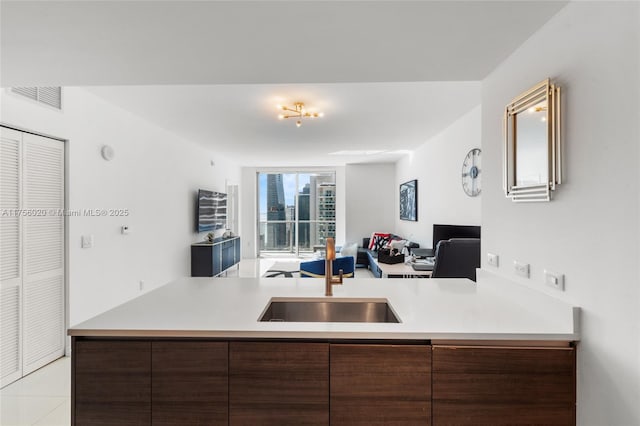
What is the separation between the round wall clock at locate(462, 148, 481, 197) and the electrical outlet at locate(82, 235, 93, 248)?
408 centimetres

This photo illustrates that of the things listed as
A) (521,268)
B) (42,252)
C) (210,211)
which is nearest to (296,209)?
(210,211)

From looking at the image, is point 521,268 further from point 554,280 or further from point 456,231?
point 456,231

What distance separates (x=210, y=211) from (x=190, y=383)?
17.0ft

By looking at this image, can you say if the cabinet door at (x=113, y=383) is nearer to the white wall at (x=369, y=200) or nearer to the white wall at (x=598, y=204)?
the white wall at (x=598, y=204)

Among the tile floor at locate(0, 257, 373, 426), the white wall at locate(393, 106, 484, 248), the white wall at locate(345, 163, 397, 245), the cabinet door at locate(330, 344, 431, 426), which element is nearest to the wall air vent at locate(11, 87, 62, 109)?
the tile floor at locate(0, 257, 373, 426)

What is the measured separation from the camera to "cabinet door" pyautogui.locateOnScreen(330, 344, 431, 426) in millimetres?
1283

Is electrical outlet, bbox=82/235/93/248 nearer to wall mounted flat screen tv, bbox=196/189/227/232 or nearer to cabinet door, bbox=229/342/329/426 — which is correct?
wall mounted flat screen tv, bbox=196/189/227/232

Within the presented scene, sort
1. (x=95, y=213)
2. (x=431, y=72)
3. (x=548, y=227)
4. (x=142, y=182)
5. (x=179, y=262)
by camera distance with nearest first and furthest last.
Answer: (x=548, y=227), (x=431, y=72), (x=95, y=213), (x=142, y=182), (x=179, y=262)

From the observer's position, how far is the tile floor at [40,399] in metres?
2.12

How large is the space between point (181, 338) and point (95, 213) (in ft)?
8.78

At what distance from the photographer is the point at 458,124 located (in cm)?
423

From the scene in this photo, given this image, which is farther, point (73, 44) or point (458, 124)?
point (458, 124)

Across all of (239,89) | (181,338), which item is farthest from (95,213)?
(181,338)

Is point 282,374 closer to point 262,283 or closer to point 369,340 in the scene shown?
point 369,340
